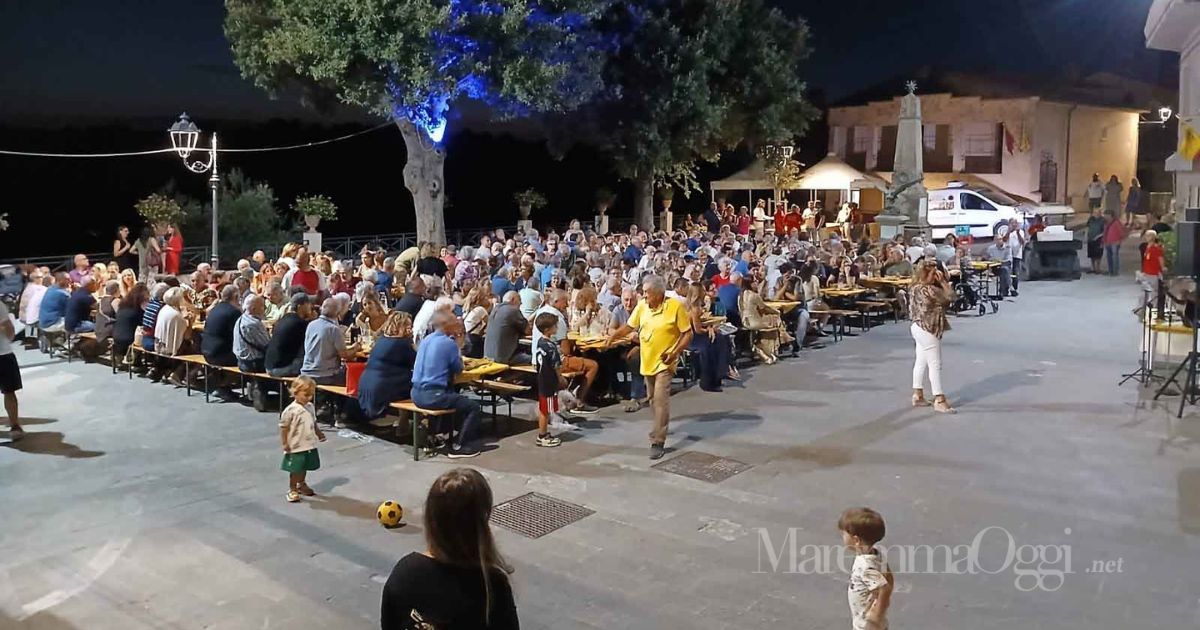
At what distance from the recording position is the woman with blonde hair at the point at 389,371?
9.09 meters

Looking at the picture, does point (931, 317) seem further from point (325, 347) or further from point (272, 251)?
point (272, 251)

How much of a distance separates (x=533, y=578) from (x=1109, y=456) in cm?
521

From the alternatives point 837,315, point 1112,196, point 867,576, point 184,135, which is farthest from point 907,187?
point 867,576

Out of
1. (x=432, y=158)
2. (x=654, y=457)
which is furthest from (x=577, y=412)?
(x=432, y=158)

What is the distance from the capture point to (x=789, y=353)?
13.6m

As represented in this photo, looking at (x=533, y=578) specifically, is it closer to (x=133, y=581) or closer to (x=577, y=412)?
(x=133, y=581)

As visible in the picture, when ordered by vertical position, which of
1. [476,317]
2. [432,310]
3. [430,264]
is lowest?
[476,317]

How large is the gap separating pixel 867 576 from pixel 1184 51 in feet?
58.4

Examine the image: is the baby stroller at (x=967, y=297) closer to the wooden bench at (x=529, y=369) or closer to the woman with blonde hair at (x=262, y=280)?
the wooden bench at (x=529, y=369)

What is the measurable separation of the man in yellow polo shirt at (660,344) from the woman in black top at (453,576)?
5722 millimetres

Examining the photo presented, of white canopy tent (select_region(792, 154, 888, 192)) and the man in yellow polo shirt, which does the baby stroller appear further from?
white canopy tent (select_region(792, 154, 888, 192))

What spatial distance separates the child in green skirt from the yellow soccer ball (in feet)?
2.97

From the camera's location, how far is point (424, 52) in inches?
788

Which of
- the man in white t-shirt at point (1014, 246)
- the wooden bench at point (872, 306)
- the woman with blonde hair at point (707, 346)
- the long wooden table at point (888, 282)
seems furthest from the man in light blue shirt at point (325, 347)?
the man in white t-shirt at point (1014, 246)
